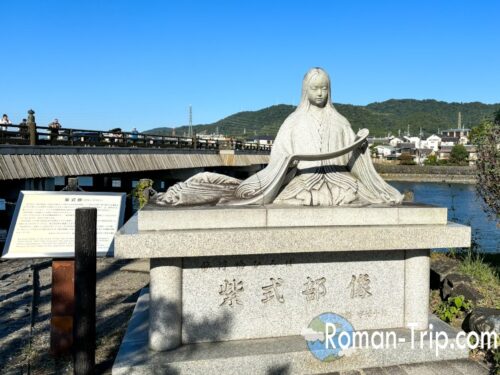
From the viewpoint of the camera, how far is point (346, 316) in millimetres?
4352

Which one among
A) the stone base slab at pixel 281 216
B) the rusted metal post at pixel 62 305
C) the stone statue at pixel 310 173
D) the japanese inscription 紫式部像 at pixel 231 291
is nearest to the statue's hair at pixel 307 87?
the stone statue at pixel 310 173

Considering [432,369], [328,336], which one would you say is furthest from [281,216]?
[432,369]

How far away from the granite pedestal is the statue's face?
1.39 metres

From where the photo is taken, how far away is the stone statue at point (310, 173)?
438cm

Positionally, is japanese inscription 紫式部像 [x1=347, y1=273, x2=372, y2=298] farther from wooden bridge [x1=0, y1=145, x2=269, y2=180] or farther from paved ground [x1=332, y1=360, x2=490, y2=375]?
wooden bridge [x1=0, y1=145, x2=269, y2=180]

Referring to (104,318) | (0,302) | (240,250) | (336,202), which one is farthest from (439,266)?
(0,302)

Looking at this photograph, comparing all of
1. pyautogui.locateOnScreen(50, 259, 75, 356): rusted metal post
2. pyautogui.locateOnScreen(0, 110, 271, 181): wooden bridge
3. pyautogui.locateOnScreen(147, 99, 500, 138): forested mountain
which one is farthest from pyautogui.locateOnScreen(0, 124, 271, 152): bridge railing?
pyautogui.locateOnScreen(147, 99, 500, 138): forested mountain

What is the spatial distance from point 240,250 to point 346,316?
148 cm

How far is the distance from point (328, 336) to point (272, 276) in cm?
85

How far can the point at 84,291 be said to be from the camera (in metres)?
3.56

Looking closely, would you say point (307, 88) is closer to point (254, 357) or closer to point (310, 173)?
point (310, 173)

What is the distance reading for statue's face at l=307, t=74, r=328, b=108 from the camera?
467cm

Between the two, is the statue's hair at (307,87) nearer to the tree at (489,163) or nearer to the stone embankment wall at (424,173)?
the tree at (489,163)

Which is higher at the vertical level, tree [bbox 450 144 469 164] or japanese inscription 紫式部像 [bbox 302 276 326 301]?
tree [bbox 450 144 469 164]
